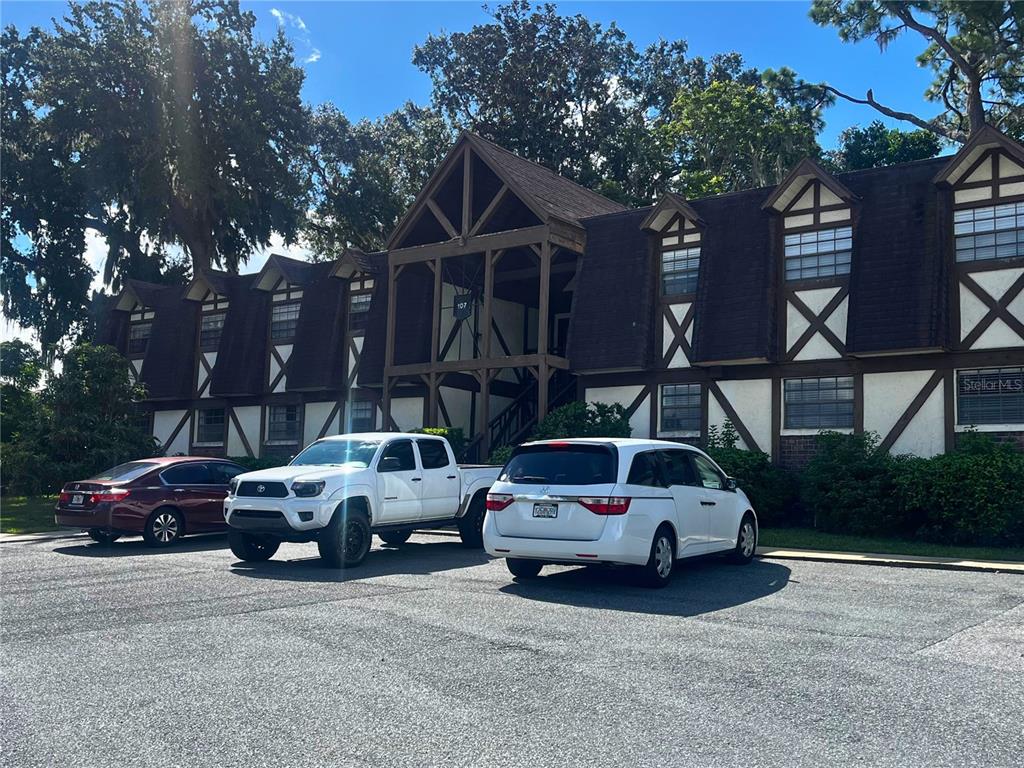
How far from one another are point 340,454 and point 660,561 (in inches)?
221

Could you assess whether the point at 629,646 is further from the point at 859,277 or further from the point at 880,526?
the point at 859,277

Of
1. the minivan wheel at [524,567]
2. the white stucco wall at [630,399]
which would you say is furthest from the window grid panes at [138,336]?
the minivan wheel at [524,567]

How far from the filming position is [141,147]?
39031 mm

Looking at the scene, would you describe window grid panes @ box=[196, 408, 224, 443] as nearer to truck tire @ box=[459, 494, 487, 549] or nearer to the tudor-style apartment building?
the tudor-style apartment building

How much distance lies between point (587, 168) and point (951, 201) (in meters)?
27.3

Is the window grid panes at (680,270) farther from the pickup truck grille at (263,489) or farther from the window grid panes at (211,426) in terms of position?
the window grid panes at (211,426)

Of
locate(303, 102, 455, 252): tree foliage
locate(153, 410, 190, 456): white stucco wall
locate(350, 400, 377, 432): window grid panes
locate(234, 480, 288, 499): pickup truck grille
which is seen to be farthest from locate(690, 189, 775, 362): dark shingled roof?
locate(303, 102, 455, 252): tree foliage

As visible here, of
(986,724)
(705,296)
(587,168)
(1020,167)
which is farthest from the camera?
(587,168)

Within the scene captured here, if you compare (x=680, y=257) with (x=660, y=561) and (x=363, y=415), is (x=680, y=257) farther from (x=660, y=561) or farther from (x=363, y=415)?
(x=660, y=561)

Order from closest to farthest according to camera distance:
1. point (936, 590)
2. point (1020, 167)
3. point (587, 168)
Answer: point (936, 590) → point (1020, 167) → point (587, 168)

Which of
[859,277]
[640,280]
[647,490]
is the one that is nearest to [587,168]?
[640,280]

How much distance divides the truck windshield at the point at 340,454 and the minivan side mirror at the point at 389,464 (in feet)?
0.59

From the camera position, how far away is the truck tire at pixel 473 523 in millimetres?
16641

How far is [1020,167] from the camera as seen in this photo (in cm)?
2017
